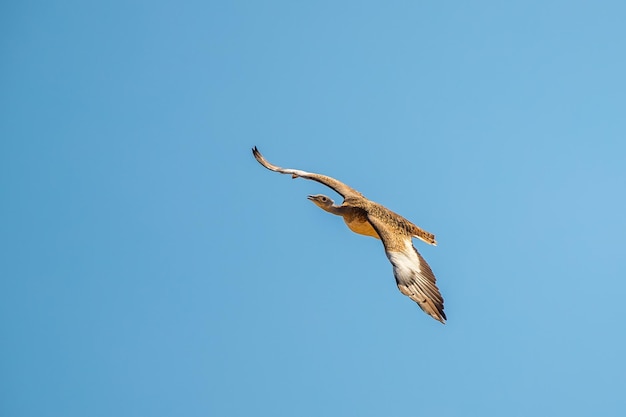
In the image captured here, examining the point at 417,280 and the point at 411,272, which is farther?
the point at 411,272

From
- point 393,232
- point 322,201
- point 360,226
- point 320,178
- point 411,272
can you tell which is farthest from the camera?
point 320,178

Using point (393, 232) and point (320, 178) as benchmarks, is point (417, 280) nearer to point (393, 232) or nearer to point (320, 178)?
point (393, 232)

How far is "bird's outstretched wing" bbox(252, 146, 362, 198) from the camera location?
127 ft

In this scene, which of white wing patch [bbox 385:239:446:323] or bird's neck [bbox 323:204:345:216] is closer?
white wing patch [bbox 385:239:446:323]

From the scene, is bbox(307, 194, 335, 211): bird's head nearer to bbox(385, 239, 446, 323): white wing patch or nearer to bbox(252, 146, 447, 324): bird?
bbox(252, 146, 447, 324): bird

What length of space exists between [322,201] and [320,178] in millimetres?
2843

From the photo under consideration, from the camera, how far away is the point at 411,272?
102 feet

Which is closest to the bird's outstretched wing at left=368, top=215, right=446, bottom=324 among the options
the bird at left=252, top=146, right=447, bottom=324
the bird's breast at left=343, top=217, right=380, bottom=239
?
the bird at left=252, top=146, right=447, bottom=324

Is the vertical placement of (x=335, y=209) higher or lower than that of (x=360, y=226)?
higher

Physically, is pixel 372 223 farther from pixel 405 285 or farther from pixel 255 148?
pixel 255 148

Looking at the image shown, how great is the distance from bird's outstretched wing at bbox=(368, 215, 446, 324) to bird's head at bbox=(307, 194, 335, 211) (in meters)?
3.26

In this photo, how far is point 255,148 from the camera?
140ft

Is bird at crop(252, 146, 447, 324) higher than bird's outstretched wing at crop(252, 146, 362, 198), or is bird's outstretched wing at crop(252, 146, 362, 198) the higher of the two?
bird's outstretched wing at crop(252, 146, 362, 198)

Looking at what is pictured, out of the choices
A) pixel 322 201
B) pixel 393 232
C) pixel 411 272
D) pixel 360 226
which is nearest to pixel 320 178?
pixel 322 201
